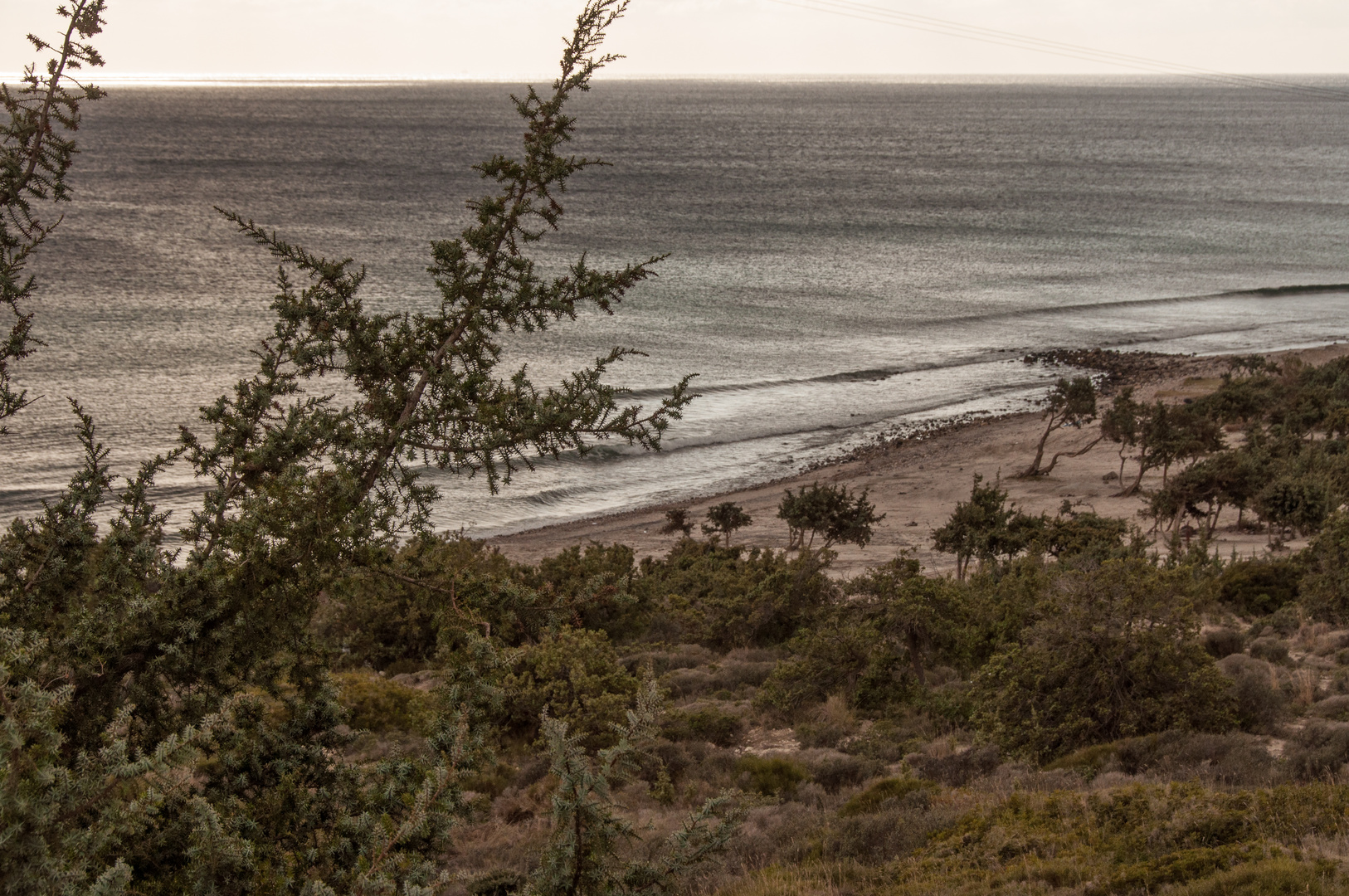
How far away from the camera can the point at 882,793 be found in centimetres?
886

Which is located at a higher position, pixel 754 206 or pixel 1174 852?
pixel 754 206

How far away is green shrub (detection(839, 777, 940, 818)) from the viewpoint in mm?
8602

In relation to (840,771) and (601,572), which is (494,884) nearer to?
(840,771)

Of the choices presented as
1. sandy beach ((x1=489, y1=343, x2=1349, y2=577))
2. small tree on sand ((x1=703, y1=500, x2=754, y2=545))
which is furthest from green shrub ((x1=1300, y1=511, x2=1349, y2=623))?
small tree on sand ((x1=703, y1=500, x2=754, y2=545))

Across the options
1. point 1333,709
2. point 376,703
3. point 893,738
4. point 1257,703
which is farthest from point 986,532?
point 376,703

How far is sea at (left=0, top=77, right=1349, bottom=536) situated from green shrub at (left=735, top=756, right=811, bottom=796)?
6882 mm

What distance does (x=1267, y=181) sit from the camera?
395ft

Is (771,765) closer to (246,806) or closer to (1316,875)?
(1316,875)

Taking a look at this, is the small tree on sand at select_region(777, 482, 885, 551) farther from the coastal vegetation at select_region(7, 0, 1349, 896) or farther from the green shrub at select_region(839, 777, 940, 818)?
the green shrub at select_region(839, 777, 940, 818)

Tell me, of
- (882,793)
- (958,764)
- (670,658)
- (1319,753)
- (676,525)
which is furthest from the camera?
(676,525)

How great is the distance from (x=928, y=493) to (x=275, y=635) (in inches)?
1095

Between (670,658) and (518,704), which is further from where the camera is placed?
(670,658)

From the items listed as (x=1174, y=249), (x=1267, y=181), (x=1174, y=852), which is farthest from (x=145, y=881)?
(x=1267, y=181)

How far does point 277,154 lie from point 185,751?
14689 centimetres
